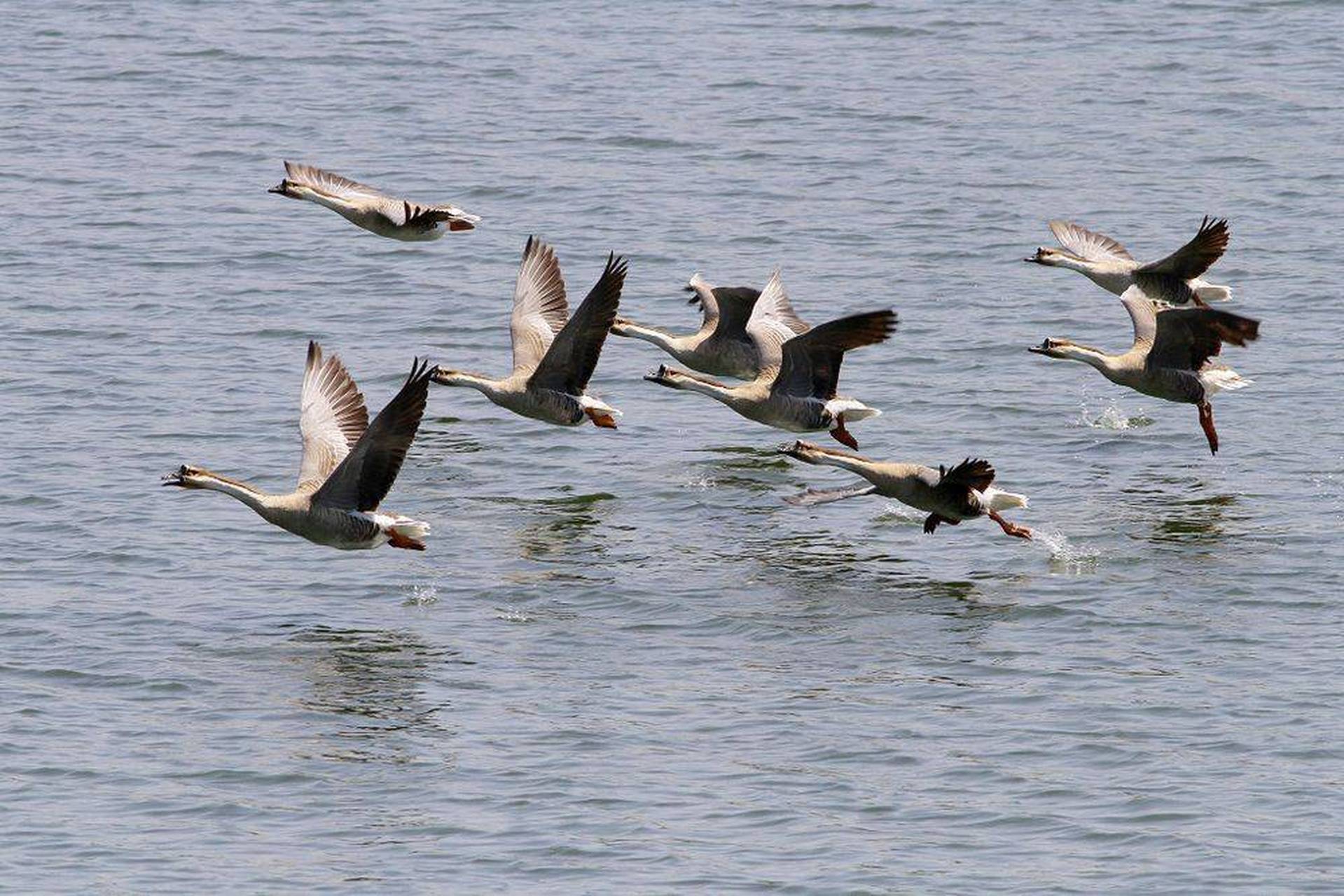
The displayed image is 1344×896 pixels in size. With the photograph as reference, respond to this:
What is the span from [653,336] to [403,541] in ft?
20.2

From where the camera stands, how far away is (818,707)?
1505cm

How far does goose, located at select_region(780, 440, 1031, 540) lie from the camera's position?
1744 cm

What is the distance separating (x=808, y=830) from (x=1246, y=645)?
4.13m

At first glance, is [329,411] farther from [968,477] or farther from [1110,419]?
[1110,419]

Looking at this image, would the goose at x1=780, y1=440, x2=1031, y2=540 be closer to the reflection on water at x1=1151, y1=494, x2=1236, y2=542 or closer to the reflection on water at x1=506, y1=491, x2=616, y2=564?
the reflection on water at x1=1151, y1=494, x2=1236, y2=542

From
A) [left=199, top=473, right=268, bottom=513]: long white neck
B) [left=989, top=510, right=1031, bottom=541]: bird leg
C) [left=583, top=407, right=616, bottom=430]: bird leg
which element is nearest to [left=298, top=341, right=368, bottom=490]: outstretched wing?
[left=199, top=473, right=268, bottom=513]: long white neck

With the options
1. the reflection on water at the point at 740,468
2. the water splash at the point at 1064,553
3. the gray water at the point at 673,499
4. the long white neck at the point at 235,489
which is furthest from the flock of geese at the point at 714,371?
the gray water at the point at 673,499

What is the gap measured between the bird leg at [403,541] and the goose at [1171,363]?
5692 millimetres

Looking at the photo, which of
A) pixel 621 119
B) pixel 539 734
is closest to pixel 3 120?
pixel 621 119

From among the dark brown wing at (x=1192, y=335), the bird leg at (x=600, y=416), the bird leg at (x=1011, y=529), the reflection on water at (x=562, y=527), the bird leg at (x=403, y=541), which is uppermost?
the dark brown wing at (x=1192, y=335)

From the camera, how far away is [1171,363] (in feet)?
66.4

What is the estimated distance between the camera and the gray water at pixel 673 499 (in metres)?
13.5

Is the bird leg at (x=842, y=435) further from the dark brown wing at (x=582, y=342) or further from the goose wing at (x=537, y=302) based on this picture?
the goose wing at (x=537, y=302)

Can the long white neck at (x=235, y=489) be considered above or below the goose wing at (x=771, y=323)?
below
